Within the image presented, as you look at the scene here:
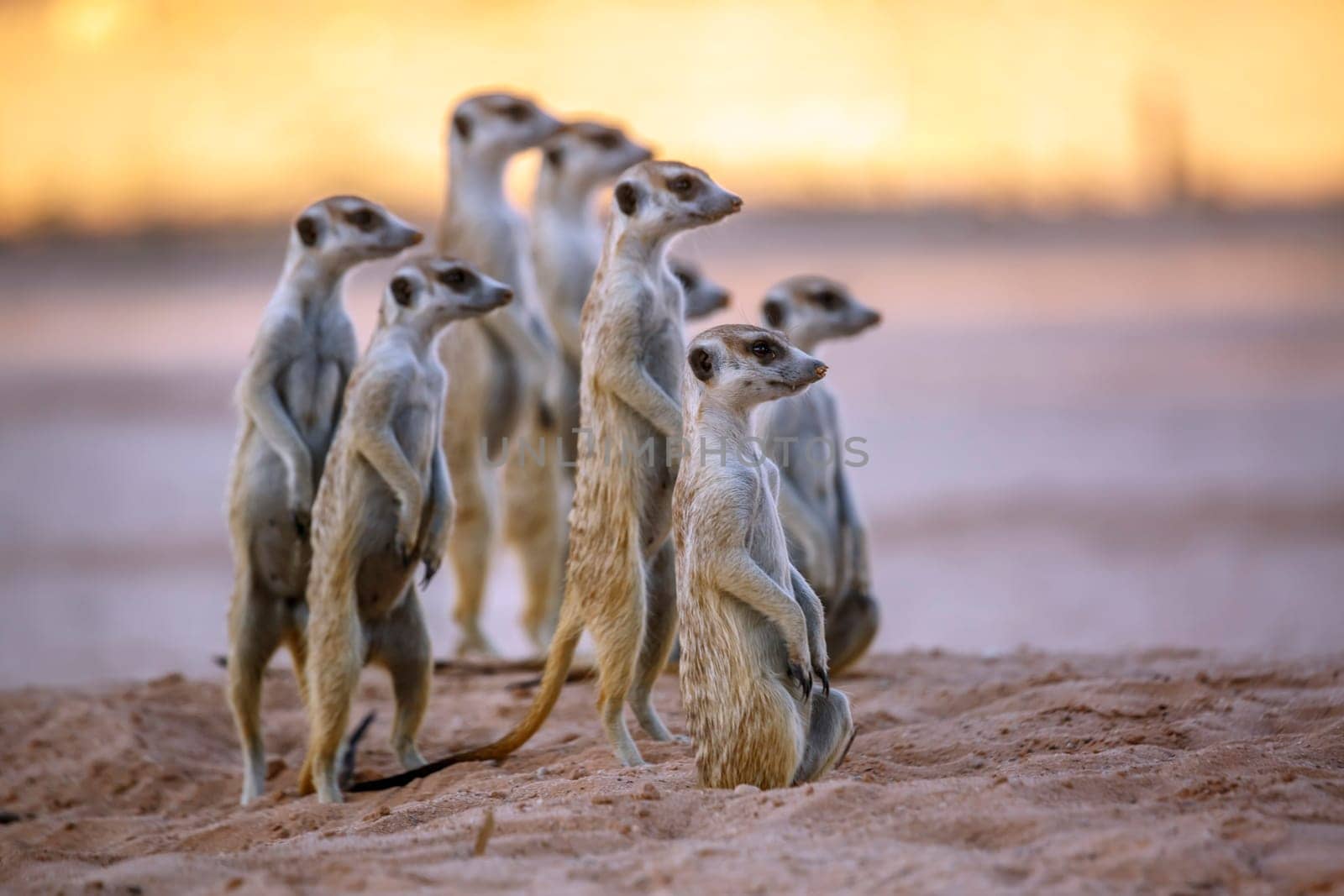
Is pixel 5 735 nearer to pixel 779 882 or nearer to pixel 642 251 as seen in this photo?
pixel 642 251

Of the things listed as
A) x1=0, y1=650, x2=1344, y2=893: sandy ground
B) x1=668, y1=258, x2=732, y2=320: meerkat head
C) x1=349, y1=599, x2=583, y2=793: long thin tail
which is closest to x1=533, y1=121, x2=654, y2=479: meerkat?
x1=668, y1=258, x2=732, y2=320: meerkat head

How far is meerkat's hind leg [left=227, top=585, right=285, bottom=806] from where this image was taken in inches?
212

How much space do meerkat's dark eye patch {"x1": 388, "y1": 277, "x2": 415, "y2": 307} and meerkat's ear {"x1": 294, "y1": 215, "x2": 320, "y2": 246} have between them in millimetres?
509

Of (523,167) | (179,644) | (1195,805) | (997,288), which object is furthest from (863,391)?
(1195,805)

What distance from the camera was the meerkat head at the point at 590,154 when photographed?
7.03 m

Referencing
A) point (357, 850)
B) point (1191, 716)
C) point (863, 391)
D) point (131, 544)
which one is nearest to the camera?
point (357, 850)


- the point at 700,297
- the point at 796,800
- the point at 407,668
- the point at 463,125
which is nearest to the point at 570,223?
the point at 463,125

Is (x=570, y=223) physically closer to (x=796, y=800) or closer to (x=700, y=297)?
(x=700, y=297)

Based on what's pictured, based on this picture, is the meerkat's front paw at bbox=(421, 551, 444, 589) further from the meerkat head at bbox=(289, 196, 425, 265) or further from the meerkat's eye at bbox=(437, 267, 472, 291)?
the meerkat head at bbox=(289, 196, 425, 265)

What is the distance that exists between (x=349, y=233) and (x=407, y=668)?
4.58 feet

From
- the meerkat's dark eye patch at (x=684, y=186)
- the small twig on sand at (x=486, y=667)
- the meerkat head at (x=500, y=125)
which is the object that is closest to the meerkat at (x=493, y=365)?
the meerkat head at (x=500, y=125)

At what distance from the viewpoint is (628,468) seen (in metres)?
5.03

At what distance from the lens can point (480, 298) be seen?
5.36 metres

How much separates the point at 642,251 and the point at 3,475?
11.1 metres
